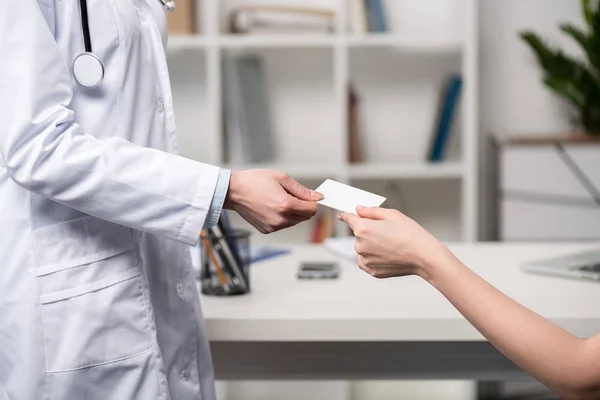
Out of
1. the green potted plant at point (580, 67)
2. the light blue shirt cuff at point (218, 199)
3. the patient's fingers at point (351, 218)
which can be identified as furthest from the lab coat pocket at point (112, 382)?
the green potted plant at point (580, 67)

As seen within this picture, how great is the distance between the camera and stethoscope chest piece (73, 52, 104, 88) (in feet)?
3.54

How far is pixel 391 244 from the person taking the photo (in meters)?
1.14

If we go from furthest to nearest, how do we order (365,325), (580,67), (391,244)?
(580,67) < (365,325) < (391,244)

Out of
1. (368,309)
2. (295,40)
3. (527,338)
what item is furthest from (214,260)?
(295,40)

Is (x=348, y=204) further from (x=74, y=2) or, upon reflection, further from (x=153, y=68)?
(x=74, y=2)

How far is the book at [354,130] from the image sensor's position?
3244 millimetres

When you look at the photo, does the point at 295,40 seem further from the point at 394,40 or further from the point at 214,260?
the point at 214,260

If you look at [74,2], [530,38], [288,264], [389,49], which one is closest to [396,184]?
[389,49]

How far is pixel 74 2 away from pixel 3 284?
41 centimetres

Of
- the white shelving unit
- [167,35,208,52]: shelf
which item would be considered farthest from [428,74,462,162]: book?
[167,35,208,52]: shelf

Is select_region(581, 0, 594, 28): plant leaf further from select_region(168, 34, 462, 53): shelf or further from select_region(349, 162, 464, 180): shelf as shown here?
select_region(349, 162, 464, 180): shelf

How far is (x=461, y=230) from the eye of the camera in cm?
352

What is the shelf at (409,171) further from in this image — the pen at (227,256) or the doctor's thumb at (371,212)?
the doctor's thumb at (371,212)

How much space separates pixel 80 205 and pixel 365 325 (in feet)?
1.84
